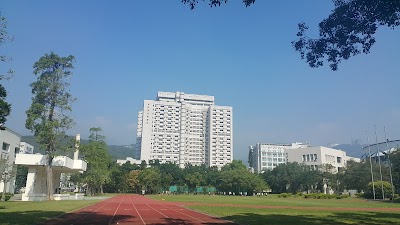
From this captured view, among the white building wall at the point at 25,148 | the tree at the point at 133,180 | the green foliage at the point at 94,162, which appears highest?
the white building wall at the point at 25,148

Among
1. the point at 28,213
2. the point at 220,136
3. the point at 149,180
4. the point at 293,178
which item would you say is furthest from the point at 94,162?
the point at 220,136

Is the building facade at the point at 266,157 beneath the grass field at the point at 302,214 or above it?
above

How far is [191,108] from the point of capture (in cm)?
16562

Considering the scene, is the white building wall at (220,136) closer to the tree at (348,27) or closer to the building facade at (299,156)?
the building facade at (299,156)

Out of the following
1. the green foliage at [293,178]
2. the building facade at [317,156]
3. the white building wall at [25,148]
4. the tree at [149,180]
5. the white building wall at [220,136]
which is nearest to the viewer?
the tree at [149,180]

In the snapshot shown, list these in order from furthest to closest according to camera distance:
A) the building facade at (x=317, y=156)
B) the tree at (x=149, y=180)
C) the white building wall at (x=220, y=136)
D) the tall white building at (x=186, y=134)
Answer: the white building wall at (x=220, y=136) → the tall white building at (x=186, y=134) → the building facade at (x=317, y=156) → the tree at (x=149, y=180)

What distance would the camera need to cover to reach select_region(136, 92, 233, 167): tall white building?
155500mm

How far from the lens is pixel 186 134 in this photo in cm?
16000

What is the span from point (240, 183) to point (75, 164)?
48328 mm

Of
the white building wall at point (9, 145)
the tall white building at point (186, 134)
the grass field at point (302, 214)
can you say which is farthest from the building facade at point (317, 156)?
the grass field at point (302, 214)

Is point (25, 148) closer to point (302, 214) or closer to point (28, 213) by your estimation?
point (28, 213)

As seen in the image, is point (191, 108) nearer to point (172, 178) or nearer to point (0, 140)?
point (172, 178)

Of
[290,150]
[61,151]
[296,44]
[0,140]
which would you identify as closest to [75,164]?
[61,151]

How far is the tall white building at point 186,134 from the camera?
510 feet
